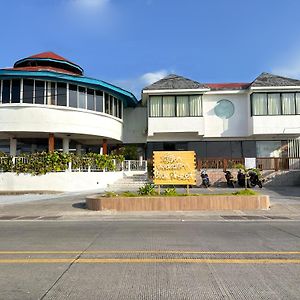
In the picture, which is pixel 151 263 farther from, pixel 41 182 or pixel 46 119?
pixel 46 119

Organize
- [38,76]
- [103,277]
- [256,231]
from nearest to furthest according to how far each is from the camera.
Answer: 1. [103,277]
2. [256,231]
3. [38,76]

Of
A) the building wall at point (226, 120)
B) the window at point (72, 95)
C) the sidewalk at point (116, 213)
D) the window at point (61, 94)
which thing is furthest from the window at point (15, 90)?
the building wall at point (226, 120)

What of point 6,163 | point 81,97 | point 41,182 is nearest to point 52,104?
point 81,97

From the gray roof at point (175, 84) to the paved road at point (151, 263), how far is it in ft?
62.4

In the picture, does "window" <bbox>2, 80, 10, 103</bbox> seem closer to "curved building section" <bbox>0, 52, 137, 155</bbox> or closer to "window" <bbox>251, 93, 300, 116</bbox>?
"curved building section" <bbox>0, 52, 137, 155</bbox>

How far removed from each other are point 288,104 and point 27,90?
19.2m

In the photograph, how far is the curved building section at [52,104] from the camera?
2317cm

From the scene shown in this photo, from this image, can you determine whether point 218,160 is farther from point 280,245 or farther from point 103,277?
point 103,277

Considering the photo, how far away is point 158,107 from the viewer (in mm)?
27969

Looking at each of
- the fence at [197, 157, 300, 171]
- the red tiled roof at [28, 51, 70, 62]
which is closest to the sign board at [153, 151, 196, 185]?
the fence at [197, 157, 300, 171]

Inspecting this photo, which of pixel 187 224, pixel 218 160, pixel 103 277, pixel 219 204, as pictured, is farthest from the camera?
pixel 218 160

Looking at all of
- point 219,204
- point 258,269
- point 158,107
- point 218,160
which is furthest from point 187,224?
point 158,107

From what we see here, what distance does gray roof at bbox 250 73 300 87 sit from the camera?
90.2 ft

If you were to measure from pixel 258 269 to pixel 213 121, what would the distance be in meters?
23.6
